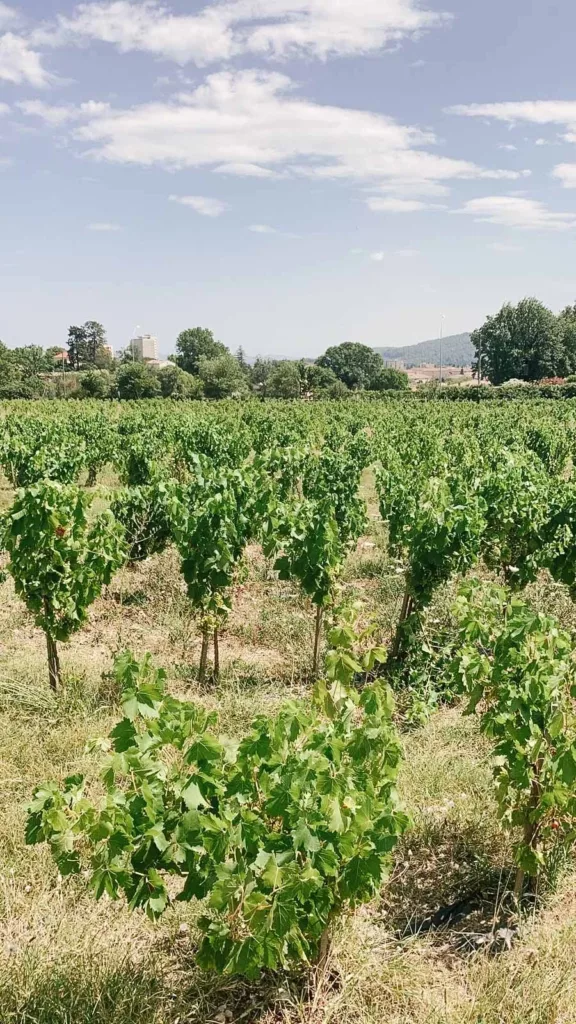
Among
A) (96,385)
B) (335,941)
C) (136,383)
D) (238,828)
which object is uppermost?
(96,385)

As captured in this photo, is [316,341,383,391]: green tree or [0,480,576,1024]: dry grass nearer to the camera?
[0,480,576,1024]: dry grass

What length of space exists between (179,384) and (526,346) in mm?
39638

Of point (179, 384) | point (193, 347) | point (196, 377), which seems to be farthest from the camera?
point (193, 347)

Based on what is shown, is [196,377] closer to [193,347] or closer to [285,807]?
[193,347]

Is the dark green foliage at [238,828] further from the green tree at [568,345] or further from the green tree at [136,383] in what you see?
the green tree at [568,345]

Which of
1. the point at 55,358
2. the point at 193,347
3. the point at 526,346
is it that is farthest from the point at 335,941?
the point at 55,358

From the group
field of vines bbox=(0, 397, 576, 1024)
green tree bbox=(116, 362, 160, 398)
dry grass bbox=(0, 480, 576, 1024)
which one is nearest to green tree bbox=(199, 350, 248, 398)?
green tree bbox=(116, 362, 160, 398)

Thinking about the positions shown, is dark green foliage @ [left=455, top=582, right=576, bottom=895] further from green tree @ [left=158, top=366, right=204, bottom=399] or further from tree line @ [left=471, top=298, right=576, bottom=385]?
tree line @ [left=471, top=298, right=576, bottom=385]

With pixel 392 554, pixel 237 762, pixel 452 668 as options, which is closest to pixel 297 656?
pixel 392 554

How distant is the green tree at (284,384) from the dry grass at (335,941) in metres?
66.4

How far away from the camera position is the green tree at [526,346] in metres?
73.4

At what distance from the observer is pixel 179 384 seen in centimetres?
6631

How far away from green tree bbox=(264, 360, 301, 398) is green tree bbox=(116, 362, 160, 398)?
1282cm

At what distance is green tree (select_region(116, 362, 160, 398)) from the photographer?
6444 cm
